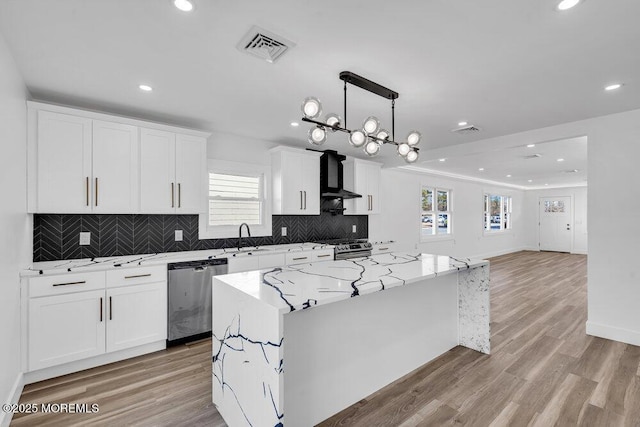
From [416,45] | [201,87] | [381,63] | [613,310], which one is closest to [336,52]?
[381,63]

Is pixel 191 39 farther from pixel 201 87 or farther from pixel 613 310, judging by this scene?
pixel 613 310

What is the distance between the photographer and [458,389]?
93.0 inches

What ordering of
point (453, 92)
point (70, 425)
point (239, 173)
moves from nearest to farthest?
point (70, 425)
point (453, 92)
point (239, 173)

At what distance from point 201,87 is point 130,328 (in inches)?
94.5

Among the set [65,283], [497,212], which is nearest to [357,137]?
[65,283]

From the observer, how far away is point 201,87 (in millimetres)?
2676

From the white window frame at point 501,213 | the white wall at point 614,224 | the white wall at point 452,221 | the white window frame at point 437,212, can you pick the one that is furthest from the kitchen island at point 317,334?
the white window frame at point 501,213

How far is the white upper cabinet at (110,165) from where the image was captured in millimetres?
2711

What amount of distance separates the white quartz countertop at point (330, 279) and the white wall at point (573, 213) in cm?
1030

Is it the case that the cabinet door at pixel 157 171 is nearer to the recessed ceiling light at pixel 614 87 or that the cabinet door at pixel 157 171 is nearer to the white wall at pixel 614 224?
the recessed ceiling light at pixel 614 87

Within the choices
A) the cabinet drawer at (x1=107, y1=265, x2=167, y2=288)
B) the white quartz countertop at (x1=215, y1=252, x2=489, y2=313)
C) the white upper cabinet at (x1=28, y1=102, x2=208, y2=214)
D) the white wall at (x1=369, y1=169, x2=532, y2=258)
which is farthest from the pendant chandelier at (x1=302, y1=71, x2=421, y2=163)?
the white wall at (x1=369, y1=169, x2=532, y2=258)

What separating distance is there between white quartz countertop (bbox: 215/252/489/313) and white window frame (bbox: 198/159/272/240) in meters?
1.92

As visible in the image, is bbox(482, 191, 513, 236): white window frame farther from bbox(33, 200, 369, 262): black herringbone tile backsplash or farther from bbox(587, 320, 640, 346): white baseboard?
bbox(33, 200, 369, 262): black herringbone tile backsplash

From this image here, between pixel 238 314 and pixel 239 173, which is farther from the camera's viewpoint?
pixel 239 173
